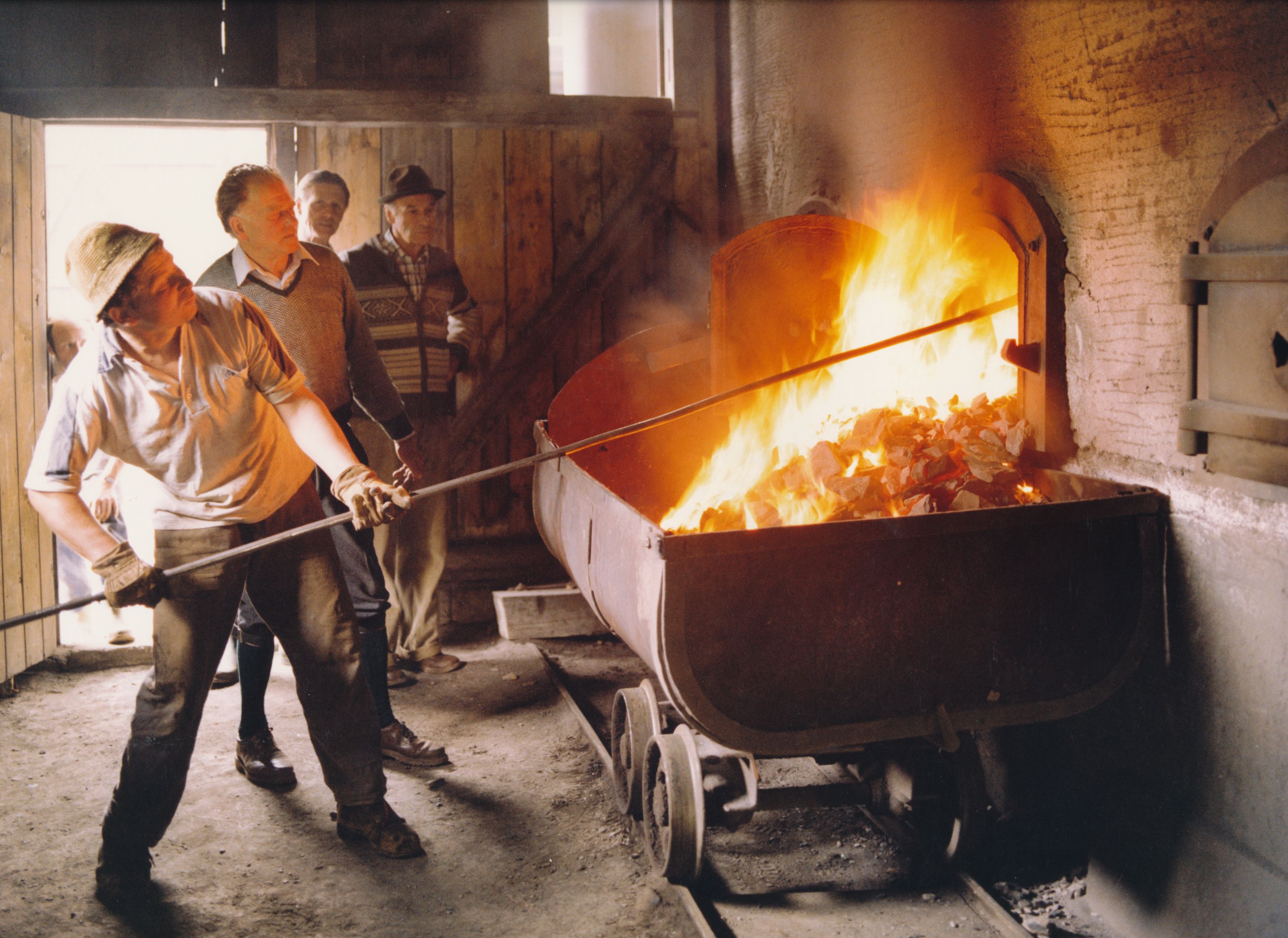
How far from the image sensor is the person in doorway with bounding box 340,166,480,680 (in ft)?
14.9

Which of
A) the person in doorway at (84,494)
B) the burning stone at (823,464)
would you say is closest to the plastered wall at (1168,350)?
the burning stone at (823,464)

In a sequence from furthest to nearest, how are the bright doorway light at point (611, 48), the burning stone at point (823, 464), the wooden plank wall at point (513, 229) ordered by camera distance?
the bright doorway light at point (611, 48), the wooden plank wall at point (513, 229), the burning stone at point (823, 464)

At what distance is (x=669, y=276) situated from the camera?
5523mm

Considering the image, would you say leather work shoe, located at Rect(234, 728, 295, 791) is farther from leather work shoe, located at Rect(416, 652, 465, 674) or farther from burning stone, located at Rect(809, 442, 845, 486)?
burning stone, located at Rect(809, 442, 845, 486)

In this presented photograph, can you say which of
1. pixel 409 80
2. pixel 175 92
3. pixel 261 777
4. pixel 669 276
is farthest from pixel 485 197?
pixel 261 777

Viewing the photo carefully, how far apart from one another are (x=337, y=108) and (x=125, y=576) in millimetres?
3290

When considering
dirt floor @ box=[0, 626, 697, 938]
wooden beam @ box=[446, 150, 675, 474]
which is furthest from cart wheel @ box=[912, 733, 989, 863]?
wooden beam @ box=[446, 150, 675, 474]

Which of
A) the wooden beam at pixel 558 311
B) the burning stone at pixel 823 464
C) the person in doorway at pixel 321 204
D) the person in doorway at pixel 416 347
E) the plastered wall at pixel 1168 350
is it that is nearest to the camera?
the plastered wall at pixel 1168 350

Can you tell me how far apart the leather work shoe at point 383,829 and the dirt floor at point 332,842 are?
1.6 inches

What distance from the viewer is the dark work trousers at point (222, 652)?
2654mm

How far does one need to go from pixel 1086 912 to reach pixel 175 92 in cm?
494

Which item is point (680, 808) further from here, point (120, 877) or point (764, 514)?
point (120, 877)

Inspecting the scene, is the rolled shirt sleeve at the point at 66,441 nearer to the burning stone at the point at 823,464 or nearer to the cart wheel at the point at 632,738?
the cart wheel at the point at 632,738

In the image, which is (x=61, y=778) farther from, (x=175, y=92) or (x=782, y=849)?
(x=175, y=92)
